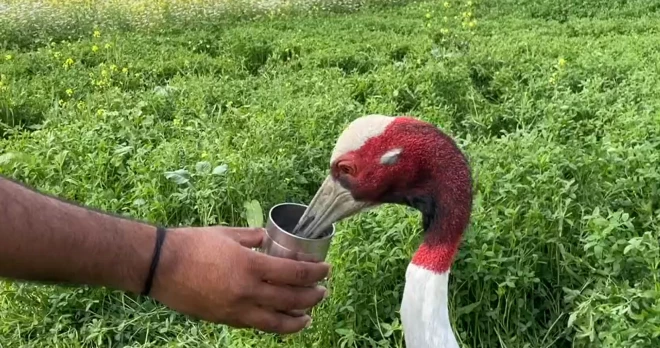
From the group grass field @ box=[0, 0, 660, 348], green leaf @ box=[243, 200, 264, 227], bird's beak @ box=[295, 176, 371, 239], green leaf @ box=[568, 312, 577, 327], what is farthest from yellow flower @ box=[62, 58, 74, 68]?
green leaf @ box=[568, 312, 577, 327]

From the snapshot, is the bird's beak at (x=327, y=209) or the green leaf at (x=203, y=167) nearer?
the bird's beak at (x=327, y=209)

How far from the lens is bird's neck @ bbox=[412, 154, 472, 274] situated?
2098mm

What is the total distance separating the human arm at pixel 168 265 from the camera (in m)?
1.61

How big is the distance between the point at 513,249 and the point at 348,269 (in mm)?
595

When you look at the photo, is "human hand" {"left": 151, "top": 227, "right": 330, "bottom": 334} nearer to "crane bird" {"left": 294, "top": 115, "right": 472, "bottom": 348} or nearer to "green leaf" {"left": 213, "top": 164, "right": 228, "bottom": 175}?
"crane bird" {"left": 294, "top": 115, "right": 472, "bottom": 348}

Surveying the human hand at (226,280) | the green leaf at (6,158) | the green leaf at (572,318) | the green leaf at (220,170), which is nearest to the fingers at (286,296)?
the human hand at (226,280)

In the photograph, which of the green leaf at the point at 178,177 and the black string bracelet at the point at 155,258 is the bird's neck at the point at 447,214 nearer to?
the black string bracelet at the point at 155,258

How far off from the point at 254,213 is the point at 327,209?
1.32 metres

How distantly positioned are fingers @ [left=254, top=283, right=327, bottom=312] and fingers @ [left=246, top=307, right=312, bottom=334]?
0.06 feet

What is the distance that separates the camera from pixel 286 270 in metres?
1.73

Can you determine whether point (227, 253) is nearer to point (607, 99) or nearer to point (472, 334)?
point (472, 334)

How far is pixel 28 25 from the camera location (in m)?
7.30

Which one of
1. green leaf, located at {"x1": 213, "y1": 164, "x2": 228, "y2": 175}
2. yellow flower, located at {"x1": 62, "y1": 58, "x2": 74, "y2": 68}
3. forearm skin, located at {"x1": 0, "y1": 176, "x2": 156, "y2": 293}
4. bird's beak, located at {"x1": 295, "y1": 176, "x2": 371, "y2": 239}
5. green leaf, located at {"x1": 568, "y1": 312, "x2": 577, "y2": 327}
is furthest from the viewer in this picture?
yellow flower, located at {"x1": 62, "y1": 58, "x2": 74, "y2": 68}

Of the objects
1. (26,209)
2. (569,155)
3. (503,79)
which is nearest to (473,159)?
(569,155)
